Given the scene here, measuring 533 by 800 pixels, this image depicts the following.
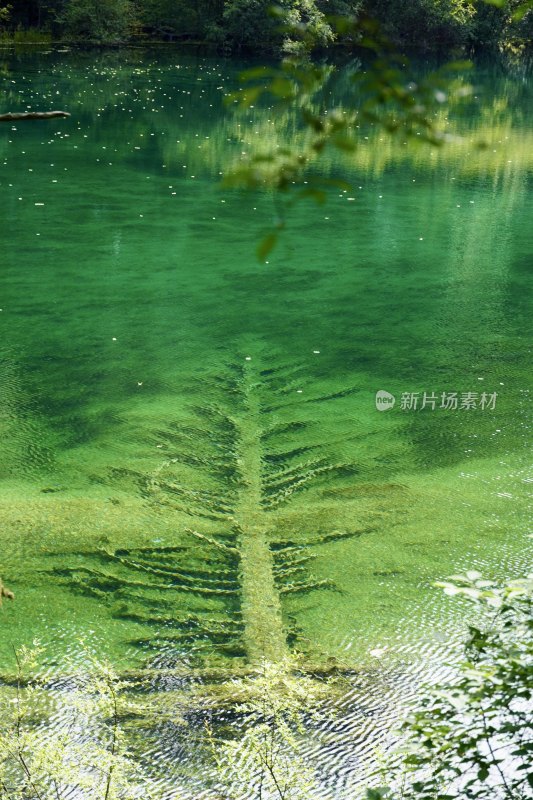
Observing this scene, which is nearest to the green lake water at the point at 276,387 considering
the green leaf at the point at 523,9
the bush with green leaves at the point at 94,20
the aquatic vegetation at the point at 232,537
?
the aquatic vegetation at the point at 232,537

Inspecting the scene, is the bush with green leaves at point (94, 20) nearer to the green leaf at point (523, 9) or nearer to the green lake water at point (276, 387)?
the green lake water at point (276, 387)

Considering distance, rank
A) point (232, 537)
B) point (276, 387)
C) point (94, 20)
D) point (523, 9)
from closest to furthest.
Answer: point (523, 9)
point (232, 537)
point (276, 387)
point (94, 20)

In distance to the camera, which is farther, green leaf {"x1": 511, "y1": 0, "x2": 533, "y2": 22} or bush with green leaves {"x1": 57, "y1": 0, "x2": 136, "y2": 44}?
bush with green leaves {"x1": 57, "y1": 0, "x2": 136, "y2": 44}

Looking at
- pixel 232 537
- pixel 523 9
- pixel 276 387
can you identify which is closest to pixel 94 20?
pixel 276 387

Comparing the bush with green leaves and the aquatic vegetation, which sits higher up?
the aquatic vegetation

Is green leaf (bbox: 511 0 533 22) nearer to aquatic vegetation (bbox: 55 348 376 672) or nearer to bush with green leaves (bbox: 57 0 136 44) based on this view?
aquatic vegetation (bbox: 55 348 376 672)

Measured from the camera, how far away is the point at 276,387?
5.20 meters

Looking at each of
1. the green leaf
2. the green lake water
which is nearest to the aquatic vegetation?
the green lake water

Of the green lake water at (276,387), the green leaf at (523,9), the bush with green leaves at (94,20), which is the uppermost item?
the green leaf at (523,9)

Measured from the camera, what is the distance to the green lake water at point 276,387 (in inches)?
133

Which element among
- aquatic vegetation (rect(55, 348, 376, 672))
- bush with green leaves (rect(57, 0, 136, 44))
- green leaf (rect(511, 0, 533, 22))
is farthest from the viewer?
bush with green leaves (rect(57, 0, 136, 44))

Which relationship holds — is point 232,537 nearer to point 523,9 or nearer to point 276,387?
point 276,387

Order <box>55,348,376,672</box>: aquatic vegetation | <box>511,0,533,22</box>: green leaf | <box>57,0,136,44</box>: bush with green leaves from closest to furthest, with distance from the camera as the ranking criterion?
<box>511,0,533,22</box>: green leaf < <box>55,348,376,672</box>: aquatic vegetation < <box>57,0,136,44</box>: bush with green leaves

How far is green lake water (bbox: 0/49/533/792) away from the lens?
3387mm
